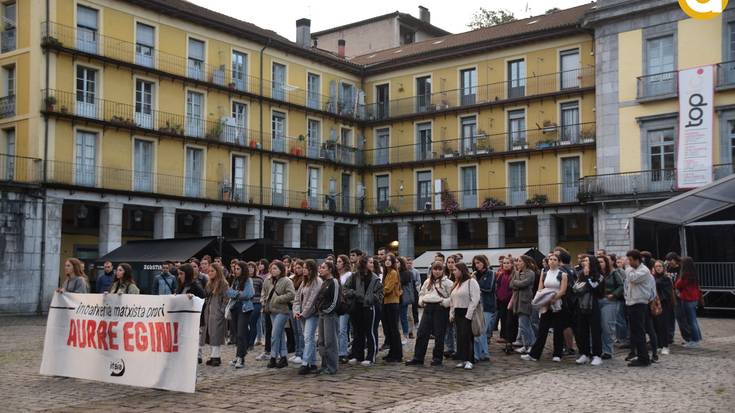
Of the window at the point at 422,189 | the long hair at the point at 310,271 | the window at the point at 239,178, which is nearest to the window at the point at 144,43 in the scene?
the window at the point at 239,178

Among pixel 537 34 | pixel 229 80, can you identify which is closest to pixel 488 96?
pixel 537 34

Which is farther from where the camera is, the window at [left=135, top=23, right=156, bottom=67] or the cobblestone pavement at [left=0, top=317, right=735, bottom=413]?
the window at [left=135, top=23, right=156, bottom=67]

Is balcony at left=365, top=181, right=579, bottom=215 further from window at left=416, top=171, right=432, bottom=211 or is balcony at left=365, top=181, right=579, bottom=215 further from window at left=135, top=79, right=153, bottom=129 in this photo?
window at left=135, top=79, right=153, bottom=129

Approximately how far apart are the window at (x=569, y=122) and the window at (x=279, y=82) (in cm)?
1432

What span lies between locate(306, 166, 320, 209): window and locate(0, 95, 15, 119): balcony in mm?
15867

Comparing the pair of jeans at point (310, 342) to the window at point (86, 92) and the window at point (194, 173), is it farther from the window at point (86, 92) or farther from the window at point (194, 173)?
the window at point (194, 173)

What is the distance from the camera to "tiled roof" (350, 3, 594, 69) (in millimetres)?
41469

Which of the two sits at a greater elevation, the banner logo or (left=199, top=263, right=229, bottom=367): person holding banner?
the banner logo

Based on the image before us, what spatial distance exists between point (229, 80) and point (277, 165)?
203 inches

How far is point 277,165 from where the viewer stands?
4272 cm

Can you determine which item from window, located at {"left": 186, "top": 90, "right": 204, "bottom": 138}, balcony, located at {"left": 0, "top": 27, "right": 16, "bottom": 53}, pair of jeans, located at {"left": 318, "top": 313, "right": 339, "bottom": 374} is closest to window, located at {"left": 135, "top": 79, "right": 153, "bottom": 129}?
window, located at {"left": 186, "top": 90, "right": 204, "bottom": 138}

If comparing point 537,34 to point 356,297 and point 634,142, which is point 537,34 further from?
point 356,297

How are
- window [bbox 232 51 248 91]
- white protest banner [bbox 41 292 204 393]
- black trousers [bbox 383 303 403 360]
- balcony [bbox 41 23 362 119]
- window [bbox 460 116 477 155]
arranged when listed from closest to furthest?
white protest banner [bbox 41 292 204 393] → black trousers [bbox 383 303 403 360] → balcony [bbox 41 23 362 119] → window [bbox 232 51 248 91] → window [bbox 460 116 477 155]

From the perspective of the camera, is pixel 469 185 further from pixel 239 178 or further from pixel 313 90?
pixel 239 178
